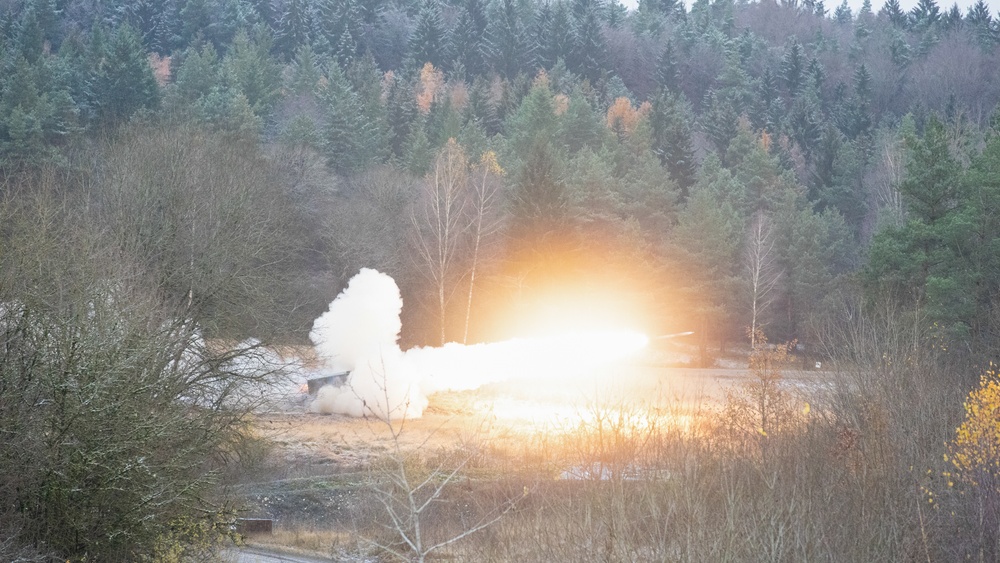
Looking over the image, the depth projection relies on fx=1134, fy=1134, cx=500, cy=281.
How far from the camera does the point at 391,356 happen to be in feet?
132

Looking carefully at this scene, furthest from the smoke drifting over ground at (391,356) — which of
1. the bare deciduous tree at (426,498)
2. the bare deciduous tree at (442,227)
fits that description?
the bare deciduous tree at (442,227)

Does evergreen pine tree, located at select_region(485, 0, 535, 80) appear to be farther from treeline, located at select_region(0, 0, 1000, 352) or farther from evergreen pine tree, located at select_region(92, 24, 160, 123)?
evergreen pine tree, located at select_region(92, 24, 160, 123)

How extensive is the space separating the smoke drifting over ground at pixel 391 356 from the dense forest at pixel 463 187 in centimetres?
273

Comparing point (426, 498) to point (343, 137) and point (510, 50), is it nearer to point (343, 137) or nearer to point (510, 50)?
point (343, 137)

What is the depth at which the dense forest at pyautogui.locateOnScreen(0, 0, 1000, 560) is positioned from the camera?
90.8ft

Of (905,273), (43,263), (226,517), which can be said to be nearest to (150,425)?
(226,517)

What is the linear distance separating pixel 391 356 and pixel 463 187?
2252cm

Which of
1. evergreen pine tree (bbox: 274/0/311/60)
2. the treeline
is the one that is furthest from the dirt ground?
evergreen pine tree (bbox: 274/0/311/60)

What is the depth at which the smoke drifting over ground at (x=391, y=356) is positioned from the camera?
39.6 meters

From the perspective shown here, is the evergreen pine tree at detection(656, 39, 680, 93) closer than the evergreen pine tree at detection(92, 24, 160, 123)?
No

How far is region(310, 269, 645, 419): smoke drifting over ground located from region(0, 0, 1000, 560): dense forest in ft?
8.95

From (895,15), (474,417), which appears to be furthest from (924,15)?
(474,417)

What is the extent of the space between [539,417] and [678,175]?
40478 mm

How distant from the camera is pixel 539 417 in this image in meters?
39.1
